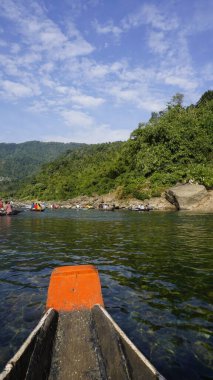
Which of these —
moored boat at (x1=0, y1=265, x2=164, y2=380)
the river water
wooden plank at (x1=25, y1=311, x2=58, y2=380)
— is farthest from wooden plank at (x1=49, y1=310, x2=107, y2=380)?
the river water

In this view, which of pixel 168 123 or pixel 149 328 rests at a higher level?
pixel 168 123

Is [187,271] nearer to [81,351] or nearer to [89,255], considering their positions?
[89,255]

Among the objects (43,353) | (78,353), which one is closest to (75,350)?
(78,353)

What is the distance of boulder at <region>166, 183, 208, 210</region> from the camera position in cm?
5112

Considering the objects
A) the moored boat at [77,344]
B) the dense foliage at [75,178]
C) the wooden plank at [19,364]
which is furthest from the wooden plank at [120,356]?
the dense foliage at [75,178]

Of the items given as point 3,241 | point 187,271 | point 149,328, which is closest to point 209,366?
Result: point 149,328

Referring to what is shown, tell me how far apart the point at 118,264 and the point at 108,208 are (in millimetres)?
43923

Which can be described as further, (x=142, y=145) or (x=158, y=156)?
(x=142, y=145)

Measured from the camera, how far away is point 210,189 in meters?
55.6

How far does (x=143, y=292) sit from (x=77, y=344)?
3938 mm

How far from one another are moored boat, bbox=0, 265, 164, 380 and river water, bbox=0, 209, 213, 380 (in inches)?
38.6

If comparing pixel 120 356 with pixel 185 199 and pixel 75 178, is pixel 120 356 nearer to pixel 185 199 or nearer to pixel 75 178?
pixel 185 199

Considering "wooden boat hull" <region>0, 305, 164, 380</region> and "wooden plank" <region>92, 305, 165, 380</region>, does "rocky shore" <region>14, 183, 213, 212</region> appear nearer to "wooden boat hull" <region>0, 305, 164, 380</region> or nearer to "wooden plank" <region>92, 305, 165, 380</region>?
"wooden boat hull" <region>0, 305, 164, 380</region>

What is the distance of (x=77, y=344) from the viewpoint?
5.48 m
